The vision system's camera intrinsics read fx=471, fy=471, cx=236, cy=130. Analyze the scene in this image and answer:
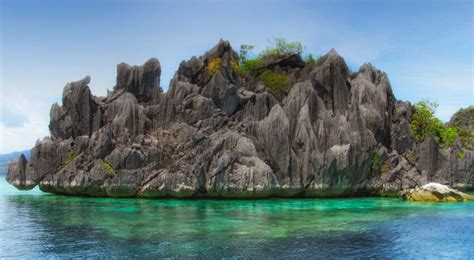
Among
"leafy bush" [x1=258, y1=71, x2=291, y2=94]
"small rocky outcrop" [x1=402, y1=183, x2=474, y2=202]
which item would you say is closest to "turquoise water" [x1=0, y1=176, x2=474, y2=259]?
"small rocky outcrop" [x1=402, y1=183, x2=474, y2=202]

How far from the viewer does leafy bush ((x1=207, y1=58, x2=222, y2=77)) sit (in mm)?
63562

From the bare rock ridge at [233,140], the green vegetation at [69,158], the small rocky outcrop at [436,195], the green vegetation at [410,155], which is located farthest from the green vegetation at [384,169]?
the green vegetation at [69,158]

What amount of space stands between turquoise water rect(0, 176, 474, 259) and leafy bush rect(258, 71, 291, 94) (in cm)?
2225

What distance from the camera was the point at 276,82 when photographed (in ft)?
212

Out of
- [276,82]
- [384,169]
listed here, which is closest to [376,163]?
[384,169]

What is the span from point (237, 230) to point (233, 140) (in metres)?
23.3

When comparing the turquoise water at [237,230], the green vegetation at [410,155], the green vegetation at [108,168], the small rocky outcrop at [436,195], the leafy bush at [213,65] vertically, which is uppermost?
the leafy bush at [213,65]

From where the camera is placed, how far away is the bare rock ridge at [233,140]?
51.4 metres

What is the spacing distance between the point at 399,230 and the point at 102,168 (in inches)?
1328

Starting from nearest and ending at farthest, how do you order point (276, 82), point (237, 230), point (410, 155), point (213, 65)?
point (237, 230) → point (410, 155) → point (276, 82) → point (213, 65)

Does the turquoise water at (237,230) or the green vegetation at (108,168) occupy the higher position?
the green vegetation at (108,168)

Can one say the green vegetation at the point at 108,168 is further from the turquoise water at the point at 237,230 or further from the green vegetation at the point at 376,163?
the green vegetation at the point at 376,163

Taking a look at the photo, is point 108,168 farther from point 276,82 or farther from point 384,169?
point 384,169

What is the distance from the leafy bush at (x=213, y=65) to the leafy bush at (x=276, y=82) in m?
6.40
